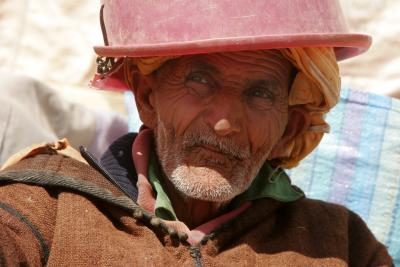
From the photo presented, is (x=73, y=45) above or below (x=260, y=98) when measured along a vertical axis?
below

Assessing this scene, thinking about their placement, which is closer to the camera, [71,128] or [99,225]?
[99,225]

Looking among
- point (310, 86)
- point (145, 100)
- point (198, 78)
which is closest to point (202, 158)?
point (198, 78)

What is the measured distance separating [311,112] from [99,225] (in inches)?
34.7

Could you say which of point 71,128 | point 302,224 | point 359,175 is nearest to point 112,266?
point 302,224

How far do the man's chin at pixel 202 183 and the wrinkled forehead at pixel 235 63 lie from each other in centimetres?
31

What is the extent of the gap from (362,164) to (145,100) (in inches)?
50.5

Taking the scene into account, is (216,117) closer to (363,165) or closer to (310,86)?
(310,86)

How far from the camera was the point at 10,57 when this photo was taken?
4312 millimetres

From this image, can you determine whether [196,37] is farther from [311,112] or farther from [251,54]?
[311,112]

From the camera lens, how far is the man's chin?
8.71 ft

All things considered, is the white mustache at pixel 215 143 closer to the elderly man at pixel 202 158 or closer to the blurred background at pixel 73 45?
the elderly man at pixel 202 158

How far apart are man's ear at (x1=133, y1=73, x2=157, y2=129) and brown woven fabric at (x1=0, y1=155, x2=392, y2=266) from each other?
12.8 inches

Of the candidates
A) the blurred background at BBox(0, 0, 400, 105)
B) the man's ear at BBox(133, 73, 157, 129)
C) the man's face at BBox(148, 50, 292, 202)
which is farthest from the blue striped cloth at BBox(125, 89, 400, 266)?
the man's face at BBox(148, 50, 292, 202)

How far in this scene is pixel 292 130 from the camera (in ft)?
9.85
